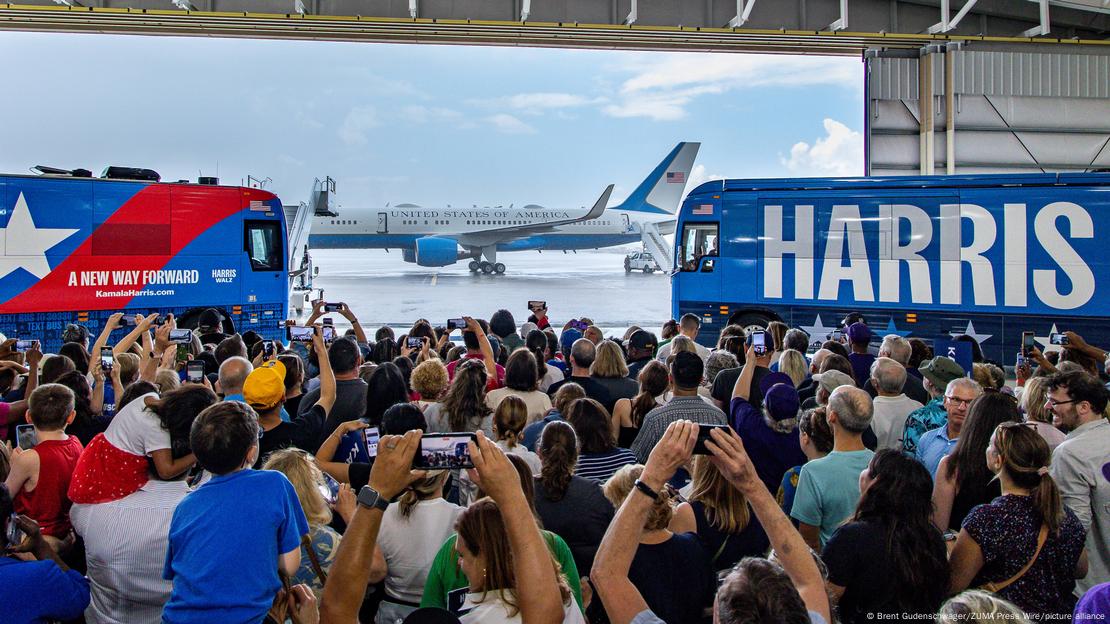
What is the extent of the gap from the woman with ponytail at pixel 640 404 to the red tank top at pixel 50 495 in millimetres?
2938

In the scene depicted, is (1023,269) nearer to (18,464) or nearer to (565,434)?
(565,434)

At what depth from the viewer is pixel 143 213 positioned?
13578 millimetres

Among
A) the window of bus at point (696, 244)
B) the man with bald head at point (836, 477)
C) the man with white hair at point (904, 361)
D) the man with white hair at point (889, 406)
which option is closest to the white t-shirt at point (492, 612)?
the man with bald head at point (836, 477)

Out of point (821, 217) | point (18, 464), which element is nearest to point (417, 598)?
point (18, 464)

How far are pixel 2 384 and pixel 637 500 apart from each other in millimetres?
5238

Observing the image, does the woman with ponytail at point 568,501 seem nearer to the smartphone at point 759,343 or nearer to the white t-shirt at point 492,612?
the white t-shirt at point 492,612

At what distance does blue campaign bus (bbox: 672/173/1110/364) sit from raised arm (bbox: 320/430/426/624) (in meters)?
11.7

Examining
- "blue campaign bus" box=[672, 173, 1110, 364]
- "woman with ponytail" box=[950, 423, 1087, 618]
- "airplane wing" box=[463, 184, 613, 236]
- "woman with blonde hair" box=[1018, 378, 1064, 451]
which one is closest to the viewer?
"woman with ponytail" box=[950, 423, 1087, 618]

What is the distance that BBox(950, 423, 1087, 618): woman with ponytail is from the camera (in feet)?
8.77

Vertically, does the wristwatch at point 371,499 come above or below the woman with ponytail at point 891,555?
above

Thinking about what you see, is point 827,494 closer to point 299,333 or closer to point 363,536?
point 363,536

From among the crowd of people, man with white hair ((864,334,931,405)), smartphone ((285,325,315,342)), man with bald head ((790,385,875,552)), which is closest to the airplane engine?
smartphone ((285,325,315,342))

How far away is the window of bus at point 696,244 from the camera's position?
13758 millimetres

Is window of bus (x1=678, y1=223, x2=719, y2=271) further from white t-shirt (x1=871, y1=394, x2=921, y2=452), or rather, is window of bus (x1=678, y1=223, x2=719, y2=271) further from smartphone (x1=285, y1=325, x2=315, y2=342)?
white t-shirt (x1=871, y1=394, x2=921, y2=452)
